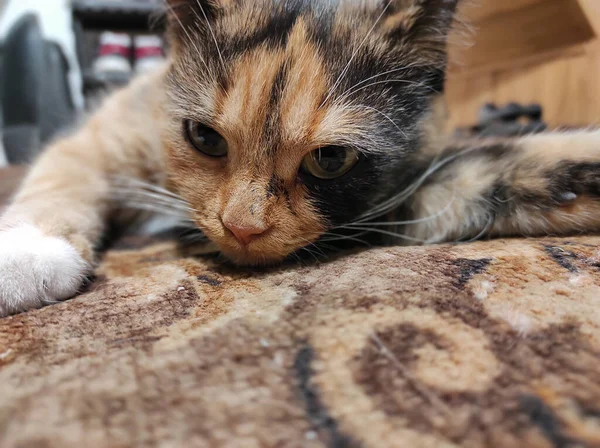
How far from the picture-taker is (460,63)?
0.94 m

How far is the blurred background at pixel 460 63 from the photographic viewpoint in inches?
56.7

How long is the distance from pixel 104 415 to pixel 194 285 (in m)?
0.30

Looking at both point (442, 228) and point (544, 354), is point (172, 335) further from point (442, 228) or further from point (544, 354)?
point (442, 228)

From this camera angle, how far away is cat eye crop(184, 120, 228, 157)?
2.57 feet

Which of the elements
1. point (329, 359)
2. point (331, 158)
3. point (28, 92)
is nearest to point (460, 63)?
point (331, 158)

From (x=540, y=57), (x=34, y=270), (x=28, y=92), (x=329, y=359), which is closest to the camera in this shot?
(x=329, y=359)

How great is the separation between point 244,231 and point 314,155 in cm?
17

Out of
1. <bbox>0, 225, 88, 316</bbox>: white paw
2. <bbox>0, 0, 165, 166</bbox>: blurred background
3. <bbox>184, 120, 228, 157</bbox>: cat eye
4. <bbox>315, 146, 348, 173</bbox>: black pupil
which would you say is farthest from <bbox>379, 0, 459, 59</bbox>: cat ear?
<bbox>0, 0, 165, 166</bbox>: blurred background

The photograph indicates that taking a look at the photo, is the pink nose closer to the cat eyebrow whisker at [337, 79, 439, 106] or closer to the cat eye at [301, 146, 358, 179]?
the cat eye at [301, 146, 358, 179]

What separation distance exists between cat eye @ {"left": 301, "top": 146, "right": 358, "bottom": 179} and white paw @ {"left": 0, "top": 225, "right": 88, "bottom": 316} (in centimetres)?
40

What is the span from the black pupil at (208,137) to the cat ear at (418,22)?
35 cm

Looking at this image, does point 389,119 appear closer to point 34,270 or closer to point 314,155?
point 314,155

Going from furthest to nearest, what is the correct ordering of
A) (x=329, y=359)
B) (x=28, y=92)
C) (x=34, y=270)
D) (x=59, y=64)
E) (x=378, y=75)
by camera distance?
(x=59, y=64) < (x=28, y=92) < (x=378, y=75) < (x=34, y=270) < (x=329, y=359)

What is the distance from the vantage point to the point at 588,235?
76cm
